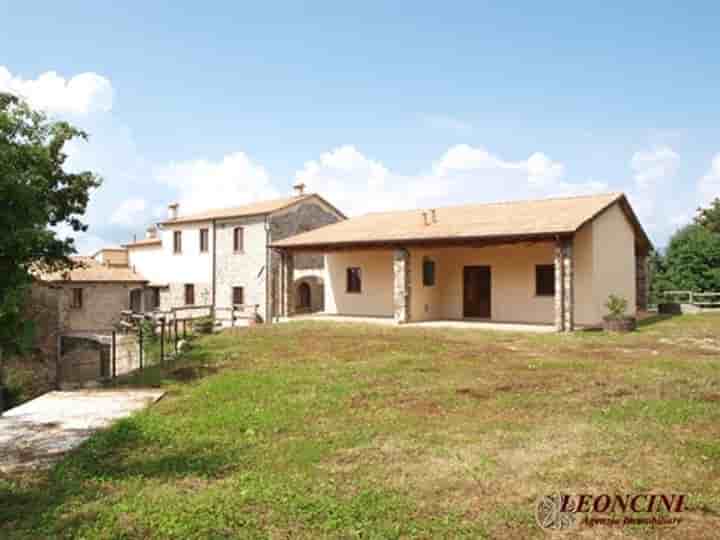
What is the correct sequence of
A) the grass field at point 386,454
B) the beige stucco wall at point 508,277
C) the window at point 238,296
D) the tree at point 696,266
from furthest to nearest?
the tree at point 696,266, the window at point 238,296, the beige stucco wall at point 508,277, the grass field at point 386,454

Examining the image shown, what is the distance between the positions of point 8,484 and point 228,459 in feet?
6.87

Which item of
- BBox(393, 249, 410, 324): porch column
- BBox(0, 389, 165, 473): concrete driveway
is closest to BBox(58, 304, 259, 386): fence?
BBox(393, 249, 410, 324): porch column

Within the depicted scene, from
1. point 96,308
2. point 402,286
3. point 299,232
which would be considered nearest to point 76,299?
point 96,308

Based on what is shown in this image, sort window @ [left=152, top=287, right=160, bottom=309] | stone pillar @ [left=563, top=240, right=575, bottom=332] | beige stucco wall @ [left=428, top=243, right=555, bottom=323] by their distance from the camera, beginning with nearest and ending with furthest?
stone pillar @ [left=563, top=240, right=575, bottom=332] < beige stucco wall @ [left=428, top=243, right=555, bottom=323] < window @ [left=152, top=287, right=160, bottom=309]

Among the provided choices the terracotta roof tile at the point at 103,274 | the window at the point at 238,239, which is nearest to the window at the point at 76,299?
the terracotta roof tile at the point at 103,274

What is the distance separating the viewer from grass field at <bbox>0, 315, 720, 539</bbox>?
15.0 feet

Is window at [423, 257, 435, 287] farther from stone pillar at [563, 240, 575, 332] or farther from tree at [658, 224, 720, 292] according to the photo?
tree at [658, 224, 720, 292]

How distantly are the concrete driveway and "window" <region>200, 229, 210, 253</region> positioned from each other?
20.9 metres

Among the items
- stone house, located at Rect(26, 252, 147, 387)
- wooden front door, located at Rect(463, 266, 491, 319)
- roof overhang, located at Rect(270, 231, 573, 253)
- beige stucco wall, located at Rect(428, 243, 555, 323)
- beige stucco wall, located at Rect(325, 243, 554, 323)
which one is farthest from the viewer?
stone house, located at Rect(26, 252, 147, 387)

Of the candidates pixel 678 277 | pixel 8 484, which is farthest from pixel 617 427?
pixel 678 277

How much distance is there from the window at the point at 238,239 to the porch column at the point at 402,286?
10.8 m

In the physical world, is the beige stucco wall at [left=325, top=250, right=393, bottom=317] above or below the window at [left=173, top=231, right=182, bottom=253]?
below

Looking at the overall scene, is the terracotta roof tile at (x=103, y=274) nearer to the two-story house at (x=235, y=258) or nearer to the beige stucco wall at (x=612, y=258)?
the two-story house at (x=235, y=258)

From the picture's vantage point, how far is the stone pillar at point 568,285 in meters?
17.7
